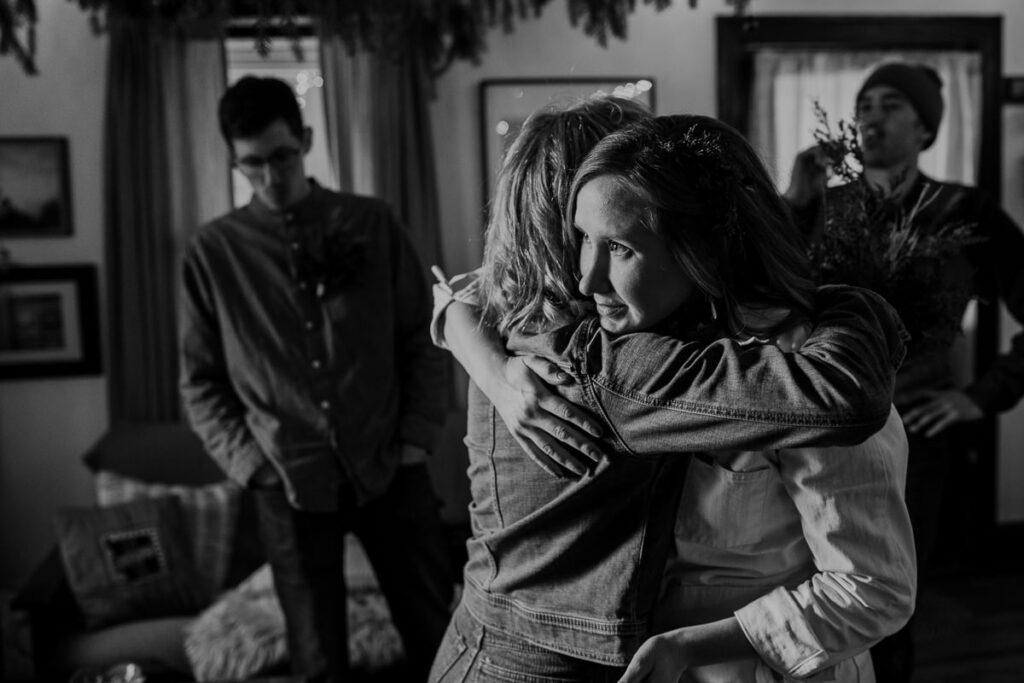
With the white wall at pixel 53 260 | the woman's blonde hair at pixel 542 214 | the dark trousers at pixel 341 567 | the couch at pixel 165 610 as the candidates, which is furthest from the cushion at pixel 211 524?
the woman's blonde hair at pixel 542 214

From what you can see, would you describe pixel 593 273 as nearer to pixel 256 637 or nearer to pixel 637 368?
pixel 637 368

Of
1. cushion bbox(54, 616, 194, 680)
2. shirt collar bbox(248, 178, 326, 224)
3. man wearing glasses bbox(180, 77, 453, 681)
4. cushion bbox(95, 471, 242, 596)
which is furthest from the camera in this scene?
cushion bbox(95, 471, 242, 596)

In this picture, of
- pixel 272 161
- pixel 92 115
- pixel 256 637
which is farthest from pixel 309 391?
pixel 92 115

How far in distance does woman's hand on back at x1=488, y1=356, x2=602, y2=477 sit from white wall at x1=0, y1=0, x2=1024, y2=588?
9.99 ft

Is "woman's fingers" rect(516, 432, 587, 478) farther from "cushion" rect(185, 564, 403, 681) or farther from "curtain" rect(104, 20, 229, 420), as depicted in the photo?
"curtain" rect(104, 20, 229, 420)

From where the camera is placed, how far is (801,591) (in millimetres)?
1049

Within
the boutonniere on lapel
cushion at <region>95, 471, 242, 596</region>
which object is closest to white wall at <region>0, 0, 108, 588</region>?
cushion at <region>95, 471, 242, 596</region>

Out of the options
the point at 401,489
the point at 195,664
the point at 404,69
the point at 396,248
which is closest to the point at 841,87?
the point at 404,69

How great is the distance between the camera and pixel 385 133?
4.25 m

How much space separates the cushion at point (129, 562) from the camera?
3322 millimetres

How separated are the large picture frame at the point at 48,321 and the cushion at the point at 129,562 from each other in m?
1.04

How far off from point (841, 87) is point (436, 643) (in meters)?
3.38

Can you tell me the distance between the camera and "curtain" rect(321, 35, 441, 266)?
4.22 m

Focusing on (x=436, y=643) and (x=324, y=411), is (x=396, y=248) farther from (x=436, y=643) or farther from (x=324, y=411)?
(x=436, y=643)
